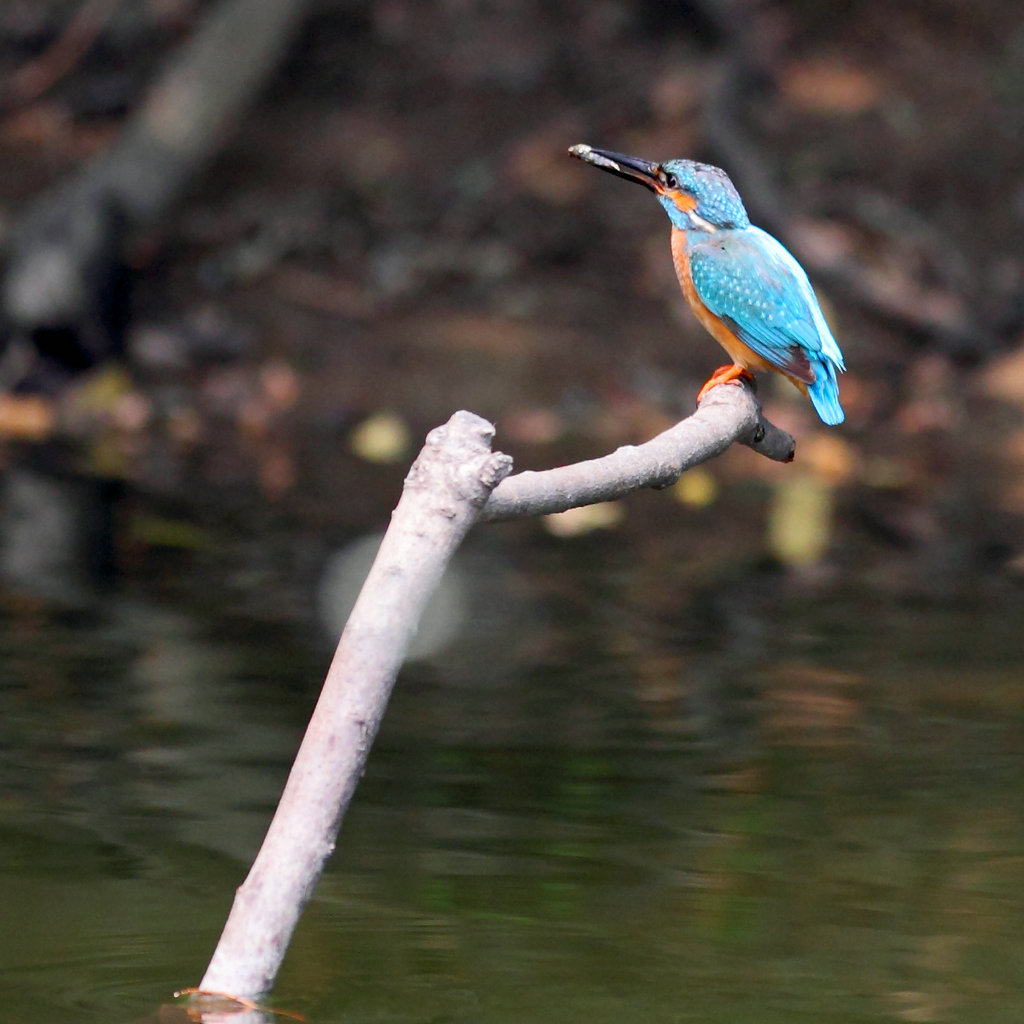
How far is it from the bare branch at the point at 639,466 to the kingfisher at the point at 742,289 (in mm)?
443

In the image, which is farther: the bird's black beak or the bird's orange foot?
the bird's orange foot

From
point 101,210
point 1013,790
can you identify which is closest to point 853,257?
point 101,210

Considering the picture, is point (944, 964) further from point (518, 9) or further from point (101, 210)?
point (518, 9)

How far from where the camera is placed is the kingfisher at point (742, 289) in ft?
10.4

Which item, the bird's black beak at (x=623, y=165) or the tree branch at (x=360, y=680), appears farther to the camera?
the bird's black beak at (x=623, y=165)

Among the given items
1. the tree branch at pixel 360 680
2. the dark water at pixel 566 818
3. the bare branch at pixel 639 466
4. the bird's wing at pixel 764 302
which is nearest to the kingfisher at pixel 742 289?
the bird's wing at pixel 764 302

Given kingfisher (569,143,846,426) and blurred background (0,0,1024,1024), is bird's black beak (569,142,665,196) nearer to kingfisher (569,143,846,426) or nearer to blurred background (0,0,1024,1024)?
kingfisher (569,143,846,426)

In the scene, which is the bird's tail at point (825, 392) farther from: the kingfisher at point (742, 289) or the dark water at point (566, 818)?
the dark water at point (566, 818)

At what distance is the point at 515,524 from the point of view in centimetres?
630

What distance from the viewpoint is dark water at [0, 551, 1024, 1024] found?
269 centimetres

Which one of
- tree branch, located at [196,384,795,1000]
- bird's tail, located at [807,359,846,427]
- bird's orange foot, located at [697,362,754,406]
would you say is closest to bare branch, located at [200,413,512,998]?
tree branch, located at [196,384,795,1000]

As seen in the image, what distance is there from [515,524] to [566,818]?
2.87 meters

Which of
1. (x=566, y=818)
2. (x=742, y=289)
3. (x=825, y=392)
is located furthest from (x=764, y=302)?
(x=566, y=818)

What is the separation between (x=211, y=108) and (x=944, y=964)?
6.75 meters
